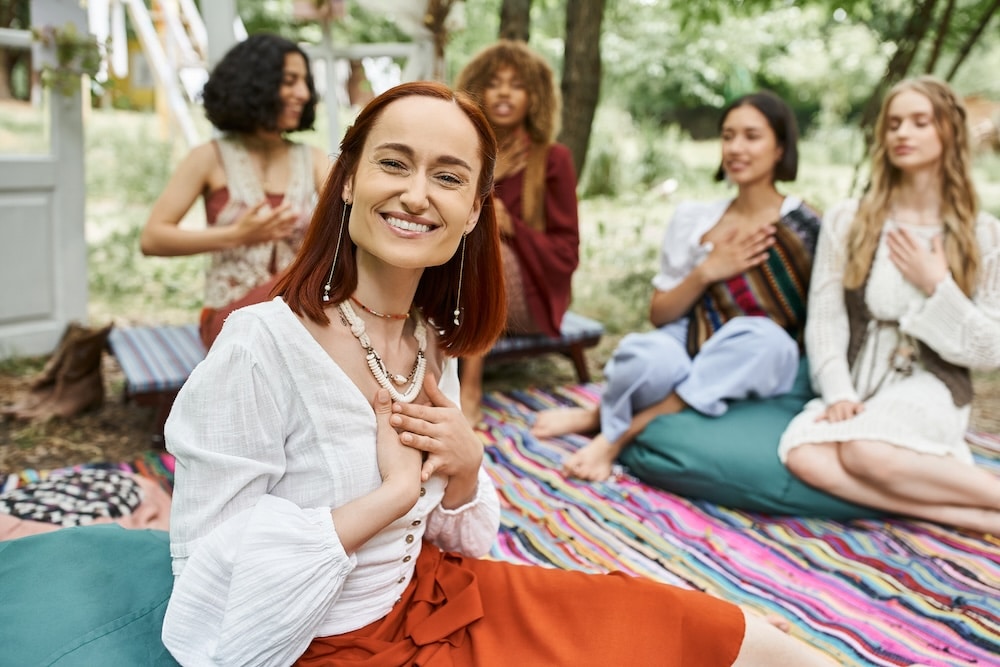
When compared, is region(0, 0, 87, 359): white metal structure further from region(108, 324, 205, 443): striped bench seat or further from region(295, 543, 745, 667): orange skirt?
region(295, 543, 745, 667): orange skirt

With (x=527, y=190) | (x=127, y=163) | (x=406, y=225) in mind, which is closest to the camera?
(x=406, y=225)

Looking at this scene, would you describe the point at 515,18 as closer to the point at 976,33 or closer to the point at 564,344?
the point at 564,344

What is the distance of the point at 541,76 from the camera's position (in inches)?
153

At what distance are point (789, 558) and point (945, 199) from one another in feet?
4.68

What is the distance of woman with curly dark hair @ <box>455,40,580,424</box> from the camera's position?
3873mm

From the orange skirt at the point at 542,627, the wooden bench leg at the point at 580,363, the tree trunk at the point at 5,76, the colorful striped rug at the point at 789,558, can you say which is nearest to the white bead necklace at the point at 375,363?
the orange skirt at the point at 542,627

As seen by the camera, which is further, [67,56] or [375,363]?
[67,56]

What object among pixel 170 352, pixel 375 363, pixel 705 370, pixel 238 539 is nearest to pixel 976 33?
pixel 705 370

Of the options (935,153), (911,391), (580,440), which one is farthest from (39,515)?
(935,153)

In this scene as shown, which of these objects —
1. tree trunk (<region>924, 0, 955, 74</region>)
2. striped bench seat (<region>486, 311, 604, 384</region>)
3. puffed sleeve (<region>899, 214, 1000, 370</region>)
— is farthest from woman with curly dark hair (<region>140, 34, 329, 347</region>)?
tree trunk (<region>924, 0, 955, 74</region>)

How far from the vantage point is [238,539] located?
126cm

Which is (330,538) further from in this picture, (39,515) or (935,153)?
(935,153)

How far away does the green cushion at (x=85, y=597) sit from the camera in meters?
1.38

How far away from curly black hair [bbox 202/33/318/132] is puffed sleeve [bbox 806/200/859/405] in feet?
6.98
